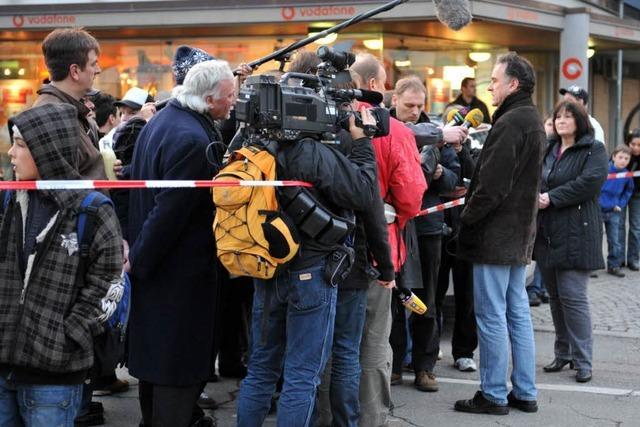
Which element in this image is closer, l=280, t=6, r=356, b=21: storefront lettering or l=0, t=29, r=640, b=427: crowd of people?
l=0, t=29, r=640, b=427: crowd of people

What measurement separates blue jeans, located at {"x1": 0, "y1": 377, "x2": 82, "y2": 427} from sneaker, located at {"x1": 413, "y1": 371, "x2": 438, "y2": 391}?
322cm

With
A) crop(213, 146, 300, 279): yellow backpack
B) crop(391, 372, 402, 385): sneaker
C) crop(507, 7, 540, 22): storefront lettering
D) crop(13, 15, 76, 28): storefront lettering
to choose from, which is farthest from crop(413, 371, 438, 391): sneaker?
crop(13, 15, 76, 28): storefront lettering

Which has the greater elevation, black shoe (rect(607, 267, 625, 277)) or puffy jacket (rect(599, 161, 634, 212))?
puffy jacket (rect(599, 161, 634, 212))

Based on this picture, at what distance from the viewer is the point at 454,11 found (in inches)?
224

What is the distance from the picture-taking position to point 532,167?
5902 mm

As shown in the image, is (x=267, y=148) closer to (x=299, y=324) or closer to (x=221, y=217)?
(x=221, y=217)

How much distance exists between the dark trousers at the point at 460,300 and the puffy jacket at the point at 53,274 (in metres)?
3.80

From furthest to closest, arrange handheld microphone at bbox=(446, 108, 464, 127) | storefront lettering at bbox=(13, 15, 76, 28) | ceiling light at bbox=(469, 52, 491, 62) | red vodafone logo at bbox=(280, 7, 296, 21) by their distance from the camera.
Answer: ceiling light at bbox=(469, 52, 491, 62), storefront lettering at bbox=(13, 15, 76, 28), red vodafone logo at bbox=(280, 7, 296, 21), handheld microphone at bbox=(446, 108, 464, 127)

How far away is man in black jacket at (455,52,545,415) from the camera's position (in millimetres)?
5812

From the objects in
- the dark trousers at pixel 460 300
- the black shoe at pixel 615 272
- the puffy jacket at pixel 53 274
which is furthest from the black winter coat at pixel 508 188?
the black shoe at pixel 615 272

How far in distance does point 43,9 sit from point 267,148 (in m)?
9.87

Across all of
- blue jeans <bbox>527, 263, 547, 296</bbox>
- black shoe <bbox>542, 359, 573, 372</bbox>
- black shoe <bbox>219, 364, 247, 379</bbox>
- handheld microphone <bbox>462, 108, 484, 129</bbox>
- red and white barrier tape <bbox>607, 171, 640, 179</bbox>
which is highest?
handheld microphone <bbox>462, 108, 484, 129</bbox>

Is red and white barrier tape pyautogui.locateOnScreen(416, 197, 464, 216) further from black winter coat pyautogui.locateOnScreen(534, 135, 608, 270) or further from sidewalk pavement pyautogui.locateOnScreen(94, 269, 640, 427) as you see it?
sidewalk pavement pyautogui.locateOnScreen(94, 269, 640, 427)

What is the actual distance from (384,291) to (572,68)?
920 cm
